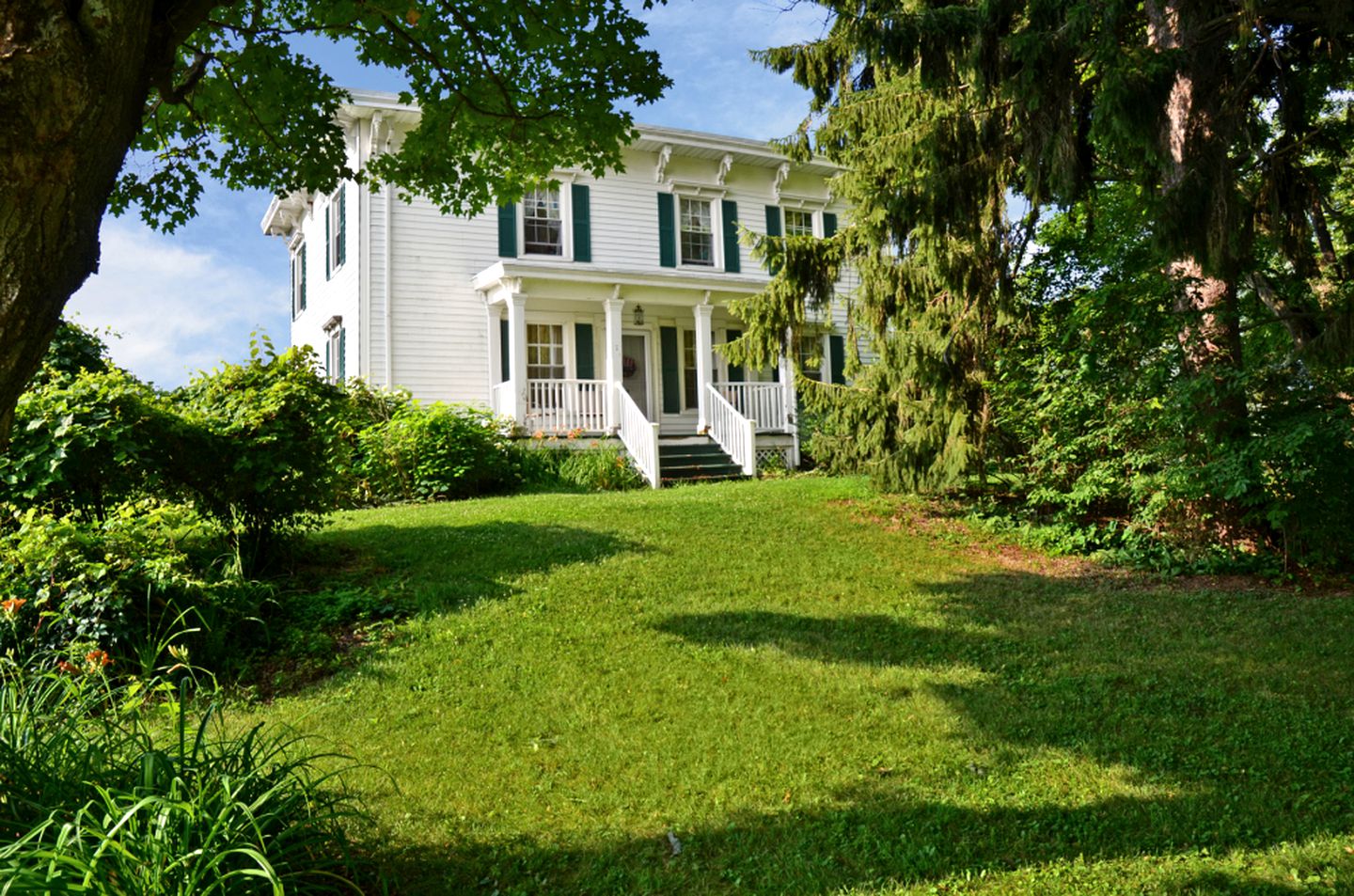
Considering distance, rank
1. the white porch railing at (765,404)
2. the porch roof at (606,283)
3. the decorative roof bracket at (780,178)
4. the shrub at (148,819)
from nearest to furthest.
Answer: the shrub at (148,819) < the porch roof at (606,283) < the white porch railing at (765,404) < the decorative roof bracket at (780,178)

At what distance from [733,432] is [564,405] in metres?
3.09

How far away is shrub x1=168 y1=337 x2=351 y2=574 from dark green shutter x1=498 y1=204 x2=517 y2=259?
30.6 ft

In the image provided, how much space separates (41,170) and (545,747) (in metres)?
3.48

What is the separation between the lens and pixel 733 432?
16.2 meters

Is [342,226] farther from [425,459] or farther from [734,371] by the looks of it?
[734,371]

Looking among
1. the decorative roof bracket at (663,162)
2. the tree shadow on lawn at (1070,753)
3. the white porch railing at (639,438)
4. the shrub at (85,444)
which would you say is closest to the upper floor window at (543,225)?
the decorative roof bracket at (663,162)

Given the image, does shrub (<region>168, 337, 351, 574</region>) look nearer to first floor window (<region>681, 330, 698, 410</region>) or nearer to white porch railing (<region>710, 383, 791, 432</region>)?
white porch railing (<region>710, 383, 791, 432</region>)

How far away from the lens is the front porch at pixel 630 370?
15680 millimetres

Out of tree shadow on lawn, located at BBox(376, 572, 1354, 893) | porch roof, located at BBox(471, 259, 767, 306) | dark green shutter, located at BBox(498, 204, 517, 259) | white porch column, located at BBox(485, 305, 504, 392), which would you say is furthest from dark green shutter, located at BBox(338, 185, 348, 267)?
tree shadow on lawn, located at BBox(376, 572, 1354, 893)

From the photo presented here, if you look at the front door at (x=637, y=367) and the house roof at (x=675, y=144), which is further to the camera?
the front door at (x=637, y=367)

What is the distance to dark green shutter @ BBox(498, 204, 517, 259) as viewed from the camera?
17.0 m

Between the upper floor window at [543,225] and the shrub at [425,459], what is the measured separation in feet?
16.0

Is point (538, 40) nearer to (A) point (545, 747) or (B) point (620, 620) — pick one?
(B) point (620, 620)

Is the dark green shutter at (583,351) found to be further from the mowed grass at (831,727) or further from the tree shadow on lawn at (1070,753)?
the tree shadow on lawn at (1070,753)
